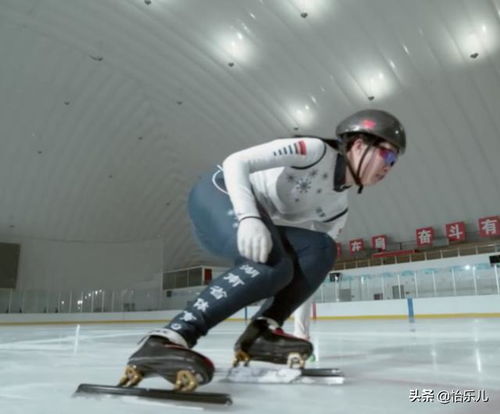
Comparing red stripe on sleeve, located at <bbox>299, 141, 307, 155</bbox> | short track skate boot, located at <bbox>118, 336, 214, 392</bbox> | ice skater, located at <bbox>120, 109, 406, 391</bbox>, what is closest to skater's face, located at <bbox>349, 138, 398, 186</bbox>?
ice skater, located at <bbox>120, 109, 406, 391</bbox>

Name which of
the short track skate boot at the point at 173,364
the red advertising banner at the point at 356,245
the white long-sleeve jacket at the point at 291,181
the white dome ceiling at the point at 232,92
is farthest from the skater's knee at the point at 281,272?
the red advertising banner at the point at 356,245

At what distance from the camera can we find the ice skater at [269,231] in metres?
1.55

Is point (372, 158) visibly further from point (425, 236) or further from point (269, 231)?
point (425, 236)

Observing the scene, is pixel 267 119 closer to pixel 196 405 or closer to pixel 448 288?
pixel 448 288

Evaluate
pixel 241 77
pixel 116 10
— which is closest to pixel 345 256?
pixel 241 77

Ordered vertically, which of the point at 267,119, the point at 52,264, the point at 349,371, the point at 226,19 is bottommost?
the point at 349,371

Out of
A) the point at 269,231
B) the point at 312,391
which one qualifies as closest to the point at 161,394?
the point at 312,391

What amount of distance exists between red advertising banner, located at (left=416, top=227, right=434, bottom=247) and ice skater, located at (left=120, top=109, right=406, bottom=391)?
22214 mm

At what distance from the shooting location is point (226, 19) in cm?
1759

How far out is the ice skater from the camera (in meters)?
1.55

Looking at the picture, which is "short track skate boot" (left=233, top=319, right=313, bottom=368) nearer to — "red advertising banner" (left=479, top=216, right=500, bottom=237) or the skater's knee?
the skater's knee

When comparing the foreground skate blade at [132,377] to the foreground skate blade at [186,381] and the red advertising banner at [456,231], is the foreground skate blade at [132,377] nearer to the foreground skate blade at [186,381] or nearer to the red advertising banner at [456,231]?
the foreground skate blade at [186,381]

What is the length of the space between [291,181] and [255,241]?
53 cm

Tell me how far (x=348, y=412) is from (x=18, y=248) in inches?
1162
